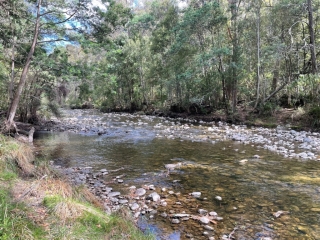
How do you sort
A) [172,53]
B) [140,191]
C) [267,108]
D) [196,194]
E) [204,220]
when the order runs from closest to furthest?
[204,220] → [196,194] → [140,191] → [267,108] → [172,53]

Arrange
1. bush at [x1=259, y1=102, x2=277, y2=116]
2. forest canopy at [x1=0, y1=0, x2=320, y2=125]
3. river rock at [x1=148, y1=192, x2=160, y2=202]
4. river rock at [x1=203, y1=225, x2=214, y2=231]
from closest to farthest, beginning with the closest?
1. river rock at [x1=203, y1=225, x2=214, y2=231]
2. river rock at [x1=148, y1=192, x2=160, y2=202]
3. forest canopy at [x1=0, y1=0, x2=320, y2=125]
4. bush at [x1=259, y1=102, x2=277, y2=116]

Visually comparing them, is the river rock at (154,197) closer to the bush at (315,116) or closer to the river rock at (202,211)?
the river rock at (202,211)

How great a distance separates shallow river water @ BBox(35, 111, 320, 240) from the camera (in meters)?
3.76

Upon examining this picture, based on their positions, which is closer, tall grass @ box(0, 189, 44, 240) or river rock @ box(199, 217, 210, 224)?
tall grass @ box(0, 189, 44, 240)

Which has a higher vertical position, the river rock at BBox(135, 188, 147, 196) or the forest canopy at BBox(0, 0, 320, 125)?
the forest canopy at BBox(0, 0, 320, 125)

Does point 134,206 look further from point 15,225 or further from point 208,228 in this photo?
point 15,225

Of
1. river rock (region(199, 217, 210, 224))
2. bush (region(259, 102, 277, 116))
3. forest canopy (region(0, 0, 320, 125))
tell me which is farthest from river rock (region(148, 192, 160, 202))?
bush (region(259, 102, 277, 116))

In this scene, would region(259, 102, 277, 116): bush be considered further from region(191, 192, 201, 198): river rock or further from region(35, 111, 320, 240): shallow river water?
region(191, 192, 201, 198): river rock

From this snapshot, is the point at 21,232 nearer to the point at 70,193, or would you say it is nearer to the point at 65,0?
the point at 70,193

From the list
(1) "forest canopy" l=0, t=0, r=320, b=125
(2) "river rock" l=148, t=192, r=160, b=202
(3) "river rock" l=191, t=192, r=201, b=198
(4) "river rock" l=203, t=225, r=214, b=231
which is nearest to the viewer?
(4) "river rock" l=203, t=225, r=214, b=231

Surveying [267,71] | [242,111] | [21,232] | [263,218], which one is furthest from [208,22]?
[21,232]

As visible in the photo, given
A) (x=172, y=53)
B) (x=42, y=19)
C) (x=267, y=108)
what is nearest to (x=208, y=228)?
(x=42, y=19)

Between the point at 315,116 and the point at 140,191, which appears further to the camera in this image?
the point at 315,116

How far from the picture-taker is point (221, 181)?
5.82 metres
